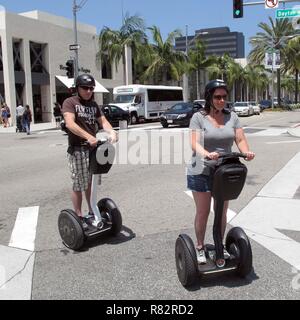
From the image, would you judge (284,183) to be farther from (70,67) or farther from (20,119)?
(20,119)

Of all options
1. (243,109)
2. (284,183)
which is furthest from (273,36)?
(284,183)

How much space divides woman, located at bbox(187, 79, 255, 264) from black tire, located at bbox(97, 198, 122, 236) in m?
1.33

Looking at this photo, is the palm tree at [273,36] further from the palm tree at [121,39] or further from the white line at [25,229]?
the white line at [25,229]

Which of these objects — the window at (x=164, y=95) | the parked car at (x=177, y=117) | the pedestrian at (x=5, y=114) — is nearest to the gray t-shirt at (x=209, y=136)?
the parked car at (x=177, y=117)

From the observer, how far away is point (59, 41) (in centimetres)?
3612

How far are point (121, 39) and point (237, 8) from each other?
2093 cm

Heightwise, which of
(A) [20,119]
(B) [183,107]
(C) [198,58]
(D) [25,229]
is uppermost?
(C) [198,58]

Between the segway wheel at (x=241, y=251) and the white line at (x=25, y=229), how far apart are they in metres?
2.29

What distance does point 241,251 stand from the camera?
3951 mm

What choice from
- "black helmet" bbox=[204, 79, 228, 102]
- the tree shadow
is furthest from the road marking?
"black helmet" bbox=[204, 79, 228, 102]

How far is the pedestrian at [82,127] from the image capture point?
4746mm
